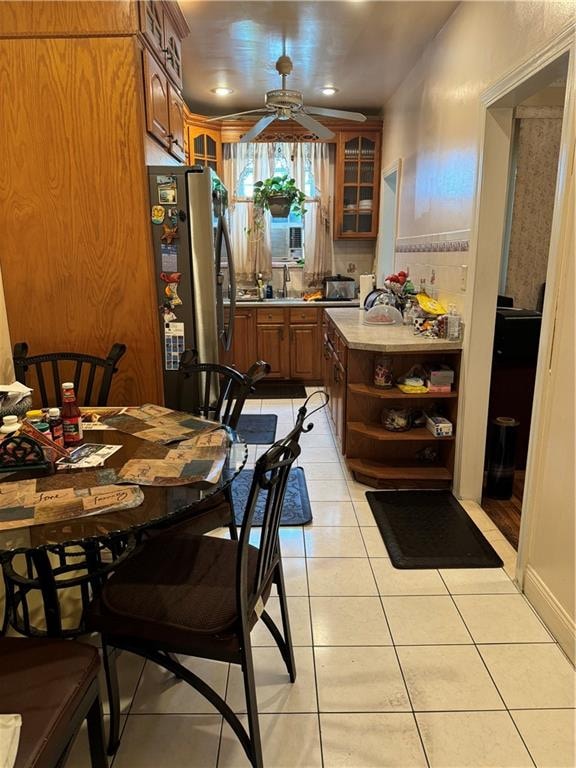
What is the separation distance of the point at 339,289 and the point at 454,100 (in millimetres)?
2464

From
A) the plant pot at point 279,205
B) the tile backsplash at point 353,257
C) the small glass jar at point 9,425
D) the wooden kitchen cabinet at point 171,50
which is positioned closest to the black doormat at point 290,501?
the small glass jar at point 9,425

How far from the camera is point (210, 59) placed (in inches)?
146

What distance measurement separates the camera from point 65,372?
8.37ft

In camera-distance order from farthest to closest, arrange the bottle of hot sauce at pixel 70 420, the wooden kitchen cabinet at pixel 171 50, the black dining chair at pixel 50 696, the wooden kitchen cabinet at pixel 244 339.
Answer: the wooden kitchen cabinet at pixel 244 339
the wooden kitchen cabinet at pixel 171 50
the bottle of hot sauce at pixel 70 420
the black dining chair at pixel 50 696

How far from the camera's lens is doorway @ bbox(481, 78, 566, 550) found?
294 cm

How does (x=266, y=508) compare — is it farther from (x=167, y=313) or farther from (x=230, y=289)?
(x=230, y=289)

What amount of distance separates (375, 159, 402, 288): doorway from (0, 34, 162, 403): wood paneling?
285cm

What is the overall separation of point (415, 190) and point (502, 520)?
7.97 feet

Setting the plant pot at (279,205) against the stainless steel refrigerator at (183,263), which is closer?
the stainless steel refrigerator at (183,263)

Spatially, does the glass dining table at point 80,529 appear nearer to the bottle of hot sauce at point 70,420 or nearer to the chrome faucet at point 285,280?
the bottle of hot sauce at point 70,420

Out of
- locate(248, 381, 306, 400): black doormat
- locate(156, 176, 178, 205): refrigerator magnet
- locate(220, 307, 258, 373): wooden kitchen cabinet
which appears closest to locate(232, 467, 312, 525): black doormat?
locate(156, 176, 178, 205): refrigerator magnet

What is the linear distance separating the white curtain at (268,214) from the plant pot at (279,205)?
0.47 meters

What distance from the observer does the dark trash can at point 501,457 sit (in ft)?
9.46

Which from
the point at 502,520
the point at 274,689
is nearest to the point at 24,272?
the point at 274,689
